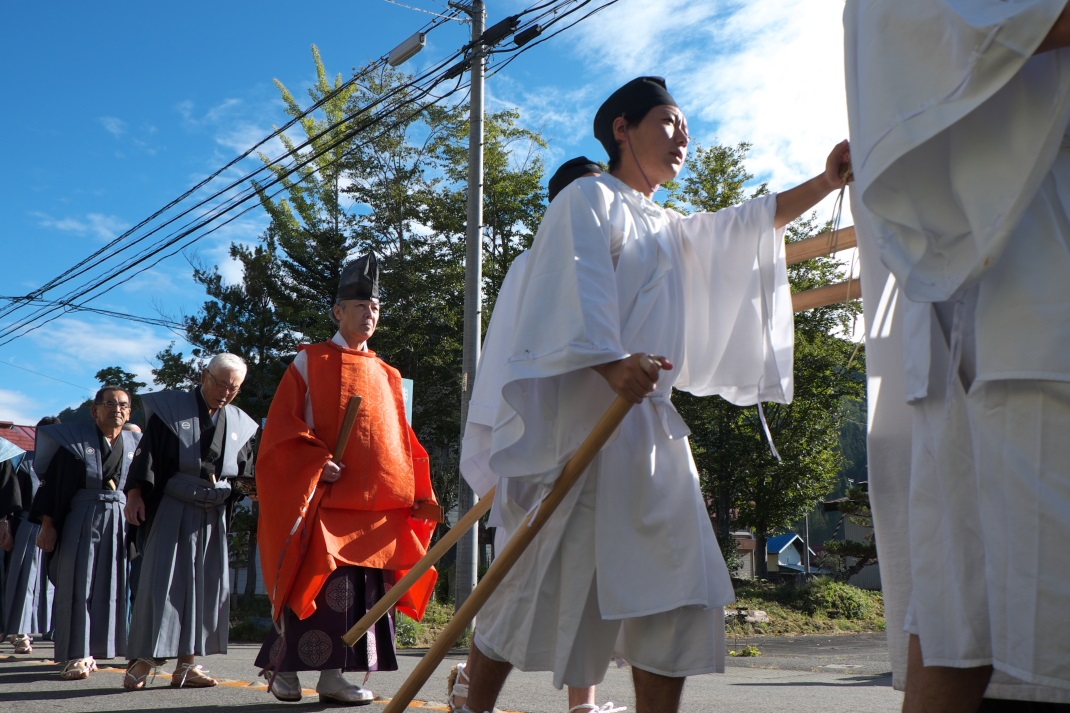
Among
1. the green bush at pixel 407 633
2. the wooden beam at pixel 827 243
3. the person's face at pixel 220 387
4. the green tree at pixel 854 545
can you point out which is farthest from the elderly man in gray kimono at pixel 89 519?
the green tree at pixel 854 545

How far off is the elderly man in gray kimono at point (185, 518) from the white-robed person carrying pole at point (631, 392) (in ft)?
10.2

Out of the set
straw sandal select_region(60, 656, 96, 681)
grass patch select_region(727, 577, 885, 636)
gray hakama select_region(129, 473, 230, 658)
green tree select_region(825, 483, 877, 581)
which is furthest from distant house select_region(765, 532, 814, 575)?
gray hakama select_region(129, 473, 230, 658)

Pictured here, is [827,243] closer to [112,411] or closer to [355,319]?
[355,319]

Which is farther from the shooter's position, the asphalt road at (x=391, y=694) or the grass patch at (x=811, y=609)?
→ the grass patch at (x=811, y=609)

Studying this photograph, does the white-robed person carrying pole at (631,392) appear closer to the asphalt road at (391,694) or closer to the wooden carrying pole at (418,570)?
the wooden carrying pole at (418,570)

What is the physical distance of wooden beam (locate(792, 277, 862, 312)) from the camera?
Result: 268cm

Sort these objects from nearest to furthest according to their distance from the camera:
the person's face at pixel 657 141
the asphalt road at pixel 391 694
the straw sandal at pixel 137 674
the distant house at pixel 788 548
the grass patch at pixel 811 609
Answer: the person's face at pixel 657 141, the asphalt road at pixel 391 694, the straw sandal at pixel 137 674, the grass patch at pixel 811 609, the distant house at pixel 788 548

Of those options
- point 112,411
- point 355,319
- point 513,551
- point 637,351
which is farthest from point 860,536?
point 513,551

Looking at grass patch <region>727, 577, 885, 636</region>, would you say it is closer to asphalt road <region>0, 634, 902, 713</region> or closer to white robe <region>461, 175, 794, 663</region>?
asphalt road <region>0, 634, 902, 713</region>

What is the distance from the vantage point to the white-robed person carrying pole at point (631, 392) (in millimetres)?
2600

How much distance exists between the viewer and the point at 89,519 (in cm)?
666

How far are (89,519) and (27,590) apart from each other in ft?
9.65

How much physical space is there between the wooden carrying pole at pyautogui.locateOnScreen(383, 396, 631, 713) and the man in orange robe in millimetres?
1959

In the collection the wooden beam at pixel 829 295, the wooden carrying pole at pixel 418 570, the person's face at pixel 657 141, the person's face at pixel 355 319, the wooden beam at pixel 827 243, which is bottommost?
the wooden carrying pole at pixel 418 570
